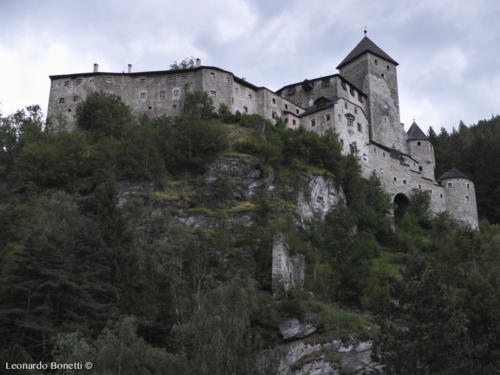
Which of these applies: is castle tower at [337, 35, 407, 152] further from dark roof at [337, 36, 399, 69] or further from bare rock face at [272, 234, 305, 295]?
bare rock face at [272, 234, 305, 295]

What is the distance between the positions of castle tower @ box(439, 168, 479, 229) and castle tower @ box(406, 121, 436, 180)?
104 inches

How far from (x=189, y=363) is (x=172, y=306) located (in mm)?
8584

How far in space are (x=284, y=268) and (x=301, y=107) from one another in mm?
32658

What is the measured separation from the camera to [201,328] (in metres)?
24.9

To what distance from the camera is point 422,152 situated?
6744 cm

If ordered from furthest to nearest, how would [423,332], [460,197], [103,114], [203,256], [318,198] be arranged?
[460,197], [103,114], [318,198], [203,256], [423,332]

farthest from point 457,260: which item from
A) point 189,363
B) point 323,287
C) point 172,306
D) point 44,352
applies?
point 44,352

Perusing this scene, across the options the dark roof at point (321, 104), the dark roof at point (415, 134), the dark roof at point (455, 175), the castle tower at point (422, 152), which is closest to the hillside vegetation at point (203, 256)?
the dark roof at point (455, 175)

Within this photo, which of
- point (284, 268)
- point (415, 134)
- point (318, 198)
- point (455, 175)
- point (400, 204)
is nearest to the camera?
point (284, 268)

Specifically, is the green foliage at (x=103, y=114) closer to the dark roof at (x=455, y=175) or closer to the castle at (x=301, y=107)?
the castle at (x=301, y=107)

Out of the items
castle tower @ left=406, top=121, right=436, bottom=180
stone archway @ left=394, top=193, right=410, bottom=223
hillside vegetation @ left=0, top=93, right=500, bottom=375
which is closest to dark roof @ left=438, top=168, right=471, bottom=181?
castle tower @ left=406, top=121, right=436, bottom=180

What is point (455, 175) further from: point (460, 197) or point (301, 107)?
point (301, 107)

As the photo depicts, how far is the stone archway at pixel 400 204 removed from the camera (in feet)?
197

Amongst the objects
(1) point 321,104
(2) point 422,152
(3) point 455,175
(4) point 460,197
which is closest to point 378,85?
(2) point 422,152
